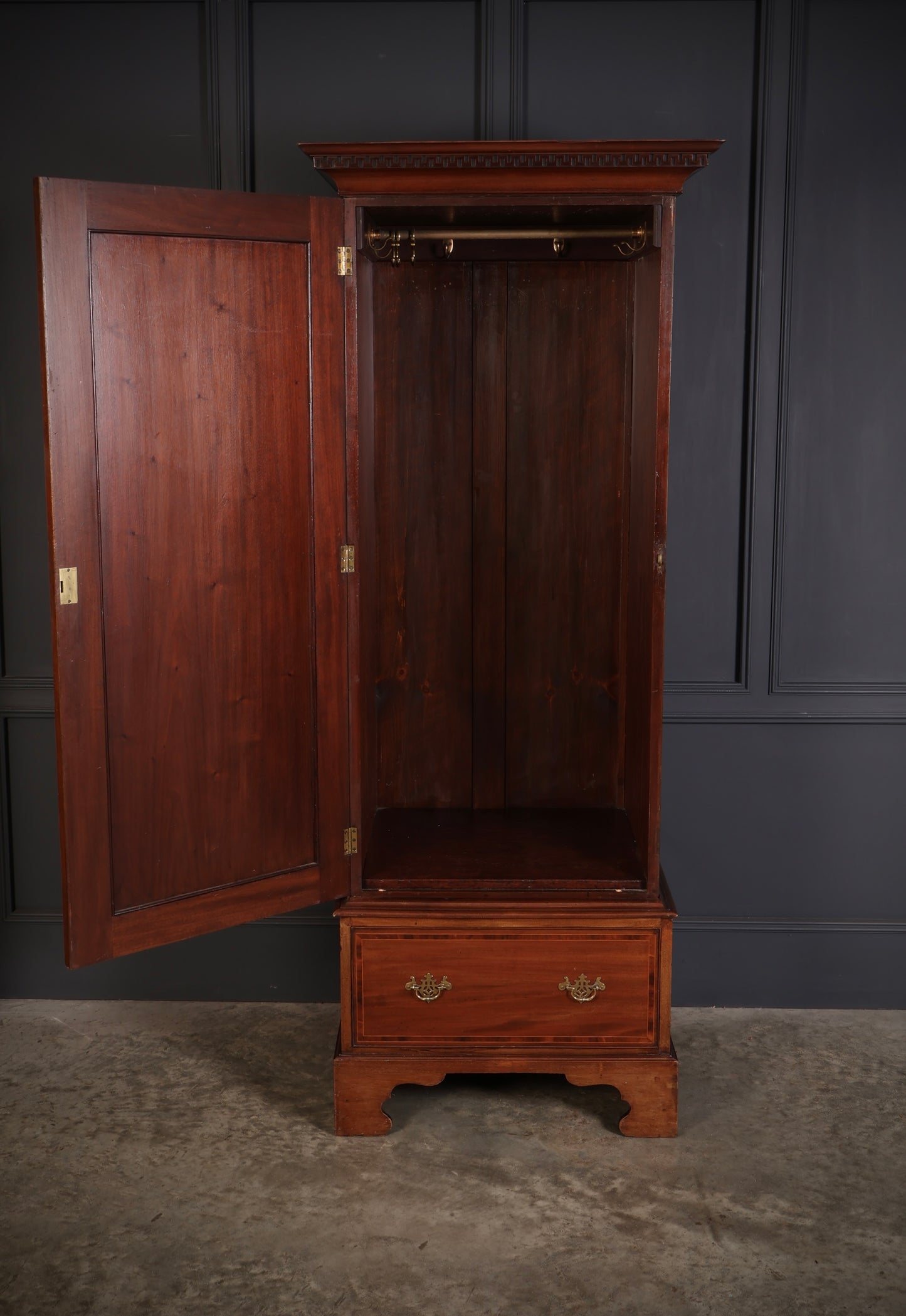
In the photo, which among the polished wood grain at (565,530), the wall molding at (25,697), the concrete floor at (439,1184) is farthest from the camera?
the wall molding at (25,697)

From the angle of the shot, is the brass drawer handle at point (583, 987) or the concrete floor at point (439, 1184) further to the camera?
the brass drawer handle at point (583, 987)

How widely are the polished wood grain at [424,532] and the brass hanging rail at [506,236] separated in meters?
0.21

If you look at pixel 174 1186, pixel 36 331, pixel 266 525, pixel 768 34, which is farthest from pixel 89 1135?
pixel 768 34

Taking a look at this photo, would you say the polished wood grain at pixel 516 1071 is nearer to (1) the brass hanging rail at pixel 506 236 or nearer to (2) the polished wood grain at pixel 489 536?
(2) the polished wood grain at pixel 489 536

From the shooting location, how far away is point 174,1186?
249cm

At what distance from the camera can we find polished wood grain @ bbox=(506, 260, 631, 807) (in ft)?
10.1

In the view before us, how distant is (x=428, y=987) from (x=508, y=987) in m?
0.20

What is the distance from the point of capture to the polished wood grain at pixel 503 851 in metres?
2.73

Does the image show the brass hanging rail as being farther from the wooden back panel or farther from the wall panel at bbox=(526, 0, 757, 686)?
the wall panel at bbox=(526, 0, 757, 686)

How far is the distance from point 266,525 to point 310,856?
0.80 m

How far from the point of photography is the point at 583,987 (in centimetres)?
271

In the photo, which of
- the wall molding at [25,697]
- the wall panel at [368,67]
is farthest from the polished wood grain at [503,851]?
the wall panel at [368,67]

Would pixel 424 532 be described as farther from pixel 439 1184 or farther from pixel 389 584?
pixel 439 1184

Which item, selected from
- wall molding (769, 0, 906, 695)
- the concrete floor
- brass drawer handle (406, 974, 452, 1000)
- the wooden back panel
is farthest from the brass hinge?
wall molding (769, 0, 906, 695)
